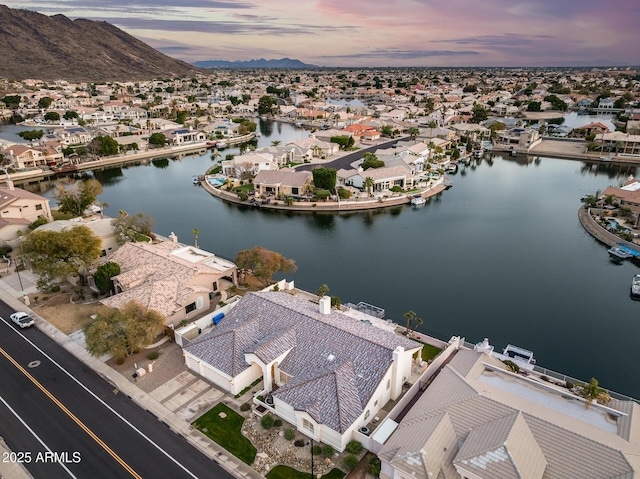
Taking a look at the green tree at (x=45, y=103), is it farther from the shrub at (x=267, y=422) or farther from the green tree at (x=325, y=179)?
the shrub at (x=267, y=422)

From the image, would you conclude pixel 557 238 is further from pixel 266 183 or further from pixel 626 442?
pixel 266 183

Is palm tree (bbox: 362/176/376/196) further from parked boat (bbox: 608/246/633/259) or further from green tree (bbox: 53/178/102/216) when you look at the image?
green tree (bbox: 53/178/102/216)

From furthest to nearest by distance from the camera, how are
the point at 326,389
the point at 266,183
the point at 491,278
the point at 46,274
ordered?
the point at 266,183, the point at 491,278, the point at 46,274, the point at 326,389

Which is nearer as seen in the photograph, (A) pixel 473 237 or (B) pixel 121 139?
(A) pixel 473 237

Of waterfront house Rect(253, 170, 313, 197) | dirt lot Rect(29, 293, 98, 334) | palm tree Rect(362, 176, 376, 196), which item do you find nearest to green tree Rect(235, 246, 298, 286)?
dirt lot Rect(29, 293, 98, 334)

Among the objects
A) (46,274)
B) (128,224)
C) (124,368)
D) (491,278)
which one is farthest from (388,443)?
(128,224)

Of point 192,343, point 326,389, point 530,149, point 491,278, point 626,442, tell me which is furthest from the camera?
point 530,149

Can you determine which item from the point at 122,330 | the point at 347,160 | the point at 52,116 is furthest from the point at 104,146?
the point at 122,330

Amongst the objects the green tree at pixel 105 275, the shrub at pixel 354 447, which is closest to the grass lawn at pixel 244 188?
the green tree at pixel 105 275
